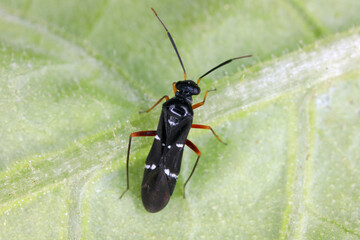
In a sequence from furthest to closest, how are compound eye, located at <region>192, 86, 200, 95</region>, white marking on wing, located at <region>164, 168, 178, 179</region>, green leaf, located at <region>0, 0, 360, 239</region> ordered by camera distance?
compound eye, located at <region>192, 86, 200, 95</region>
white marking on wing, located at <region>164, 168, 178, 179</region>
green leaf, located at <region>0, 0, 360, 239</region>

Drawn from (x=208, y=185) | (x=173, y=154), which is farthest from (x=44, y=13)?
(x=208, y=185)

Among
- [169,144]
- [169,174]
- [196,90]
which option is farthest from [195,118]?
[169,174]

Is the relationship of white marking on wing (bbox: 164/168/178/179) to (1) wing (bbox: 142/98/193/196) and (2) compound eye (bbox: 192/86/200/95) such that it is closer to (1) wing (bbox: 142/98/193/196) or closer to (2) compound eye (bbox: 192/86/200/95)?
(1) wing (bbox: 142/98/193/196)

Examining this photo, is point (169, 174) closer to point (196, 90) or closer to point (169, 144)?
point (169, 144)

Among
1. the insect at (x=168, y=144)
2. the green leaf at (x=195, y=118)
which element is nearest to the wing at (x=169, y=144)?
the insect at (x=168, y=144)

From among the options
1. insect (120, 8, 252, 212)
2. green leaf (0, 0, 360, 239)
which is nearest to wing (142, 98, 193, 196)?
insect (120, 8, 252, 212)
